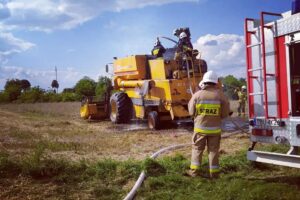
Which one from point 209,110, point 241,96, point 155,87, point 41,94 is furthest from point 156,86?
point 41,94

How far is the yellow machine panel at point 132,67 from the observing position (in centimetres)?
1566

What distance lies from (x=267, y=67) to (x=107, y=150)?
185 inches

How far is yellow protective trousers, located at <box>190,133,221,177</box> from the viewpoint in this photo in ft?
21.8

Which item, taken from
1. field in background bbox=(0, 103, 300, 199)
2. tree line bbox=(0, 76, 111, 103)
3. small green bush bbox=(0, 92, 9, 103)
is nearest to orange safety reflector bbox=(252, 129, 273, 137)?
field in background bbox=(0, 103, 300, 199)

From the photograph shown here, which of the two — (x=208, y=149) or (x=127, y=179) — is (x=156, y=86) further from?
(x=127, y=179)

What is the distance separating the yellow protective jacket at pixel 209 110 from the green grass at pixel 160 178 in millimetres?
816

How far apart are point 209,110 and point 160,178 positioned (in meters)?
1.36

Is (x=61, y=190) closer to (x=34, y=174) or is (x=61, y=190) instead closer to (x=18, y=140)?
(x=34, y=174)

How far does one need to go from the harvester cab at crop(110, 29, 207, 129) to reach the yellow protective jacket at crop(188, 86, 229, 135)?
251 inches

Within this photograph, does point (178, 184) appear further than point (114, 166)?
No

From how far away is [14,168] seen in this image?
681 cm

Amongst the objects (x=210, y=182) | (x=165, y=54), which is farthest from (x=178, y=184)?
(x=165, y=54)

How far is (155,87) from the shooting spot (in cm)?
1409

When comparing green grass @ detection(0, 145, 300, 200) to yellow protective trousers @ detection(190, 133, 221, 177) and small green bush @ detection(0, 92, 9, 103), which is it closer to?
yellow protective trousers @ detection(190, 133, 221, 177)
